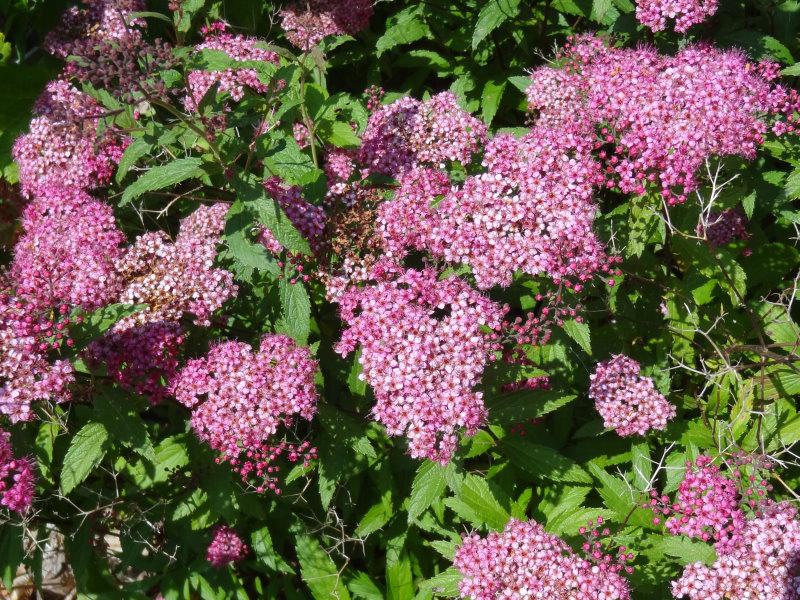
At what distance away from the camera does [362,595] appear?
4.93 m

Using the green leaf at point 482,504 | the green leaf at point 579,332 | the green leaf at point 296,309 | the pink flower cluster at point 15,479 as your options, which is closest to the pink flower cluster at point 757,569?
the green leaf at point 482,504

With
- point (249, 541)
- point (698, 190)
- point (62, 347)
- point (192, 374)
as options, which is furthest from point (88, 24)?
point (698, 190)

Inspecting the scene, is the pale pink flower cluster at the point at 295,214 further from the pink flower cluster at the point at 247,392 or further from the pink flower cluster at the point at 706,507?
the pink flower cluster at the point at 706,507

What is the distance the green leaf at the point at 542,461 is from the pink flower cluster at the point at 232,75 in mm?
2877

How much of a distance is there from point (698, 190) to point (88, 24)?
5.10 metres

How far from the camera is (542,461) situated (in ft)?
14.5

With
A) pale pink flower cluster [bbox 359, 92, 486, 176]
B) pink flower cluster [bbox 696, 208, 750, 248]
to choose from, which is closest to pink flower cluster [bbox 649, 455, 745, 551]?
pink flower cluster [bbox 696, 208, 750, 248]

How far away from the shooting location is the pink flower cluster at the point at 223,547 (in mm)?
4801

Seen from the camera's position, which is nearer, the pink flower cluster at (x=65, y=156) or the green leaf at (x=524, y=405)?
the green leaf at (x=524, y=405)

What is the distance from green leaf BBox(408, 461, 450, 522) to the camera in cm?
408

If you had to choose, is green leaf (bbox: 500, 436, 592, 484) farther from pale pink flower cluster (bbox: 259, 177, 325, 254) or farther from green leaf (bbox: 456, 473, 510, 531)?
pale pink flower cluster (bbox: 259, 177, 325, 254)

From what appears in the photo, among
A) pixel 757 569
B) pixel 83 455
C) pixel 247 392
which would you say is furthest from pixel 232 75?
pixel 757 569

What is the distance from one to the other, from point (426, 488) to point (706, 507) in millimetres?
1517

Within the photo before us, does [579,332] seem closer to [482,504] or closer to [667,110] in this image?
[482,504]
